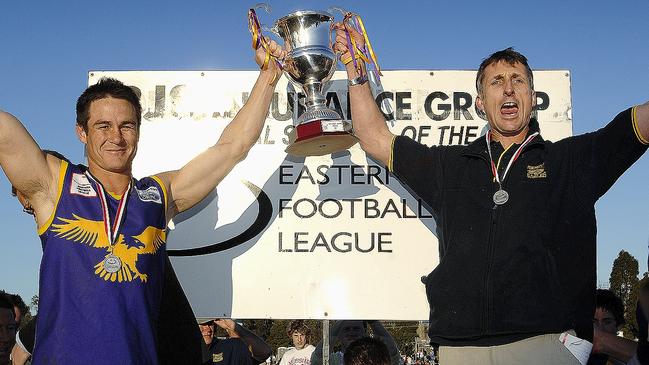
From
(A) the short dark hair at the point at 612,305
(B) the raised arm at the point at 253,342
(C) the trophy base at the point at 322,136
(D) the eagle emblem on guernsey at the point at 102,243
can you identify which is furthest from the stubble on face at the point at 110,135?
(A) the short dark hair at the point at 612,305

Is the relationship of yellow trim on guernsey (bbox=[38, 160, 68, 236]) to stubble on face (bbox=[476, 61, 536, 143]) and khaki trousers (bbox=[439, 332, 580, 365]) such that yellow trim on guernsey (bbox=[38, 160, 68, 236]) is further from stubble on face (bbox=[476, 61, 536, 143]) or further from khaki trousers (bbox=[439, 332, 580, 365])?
stubble on face (bbox=[476, 61, 536, 143])

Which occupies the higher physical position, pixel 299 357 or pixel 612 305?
pixel 612 305

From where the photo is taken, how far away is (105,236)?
11.8 feet

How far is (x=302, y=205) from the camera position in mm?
5414

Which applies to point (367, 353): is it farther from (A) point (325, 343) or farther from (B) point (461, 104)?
(B) point (461, 104)

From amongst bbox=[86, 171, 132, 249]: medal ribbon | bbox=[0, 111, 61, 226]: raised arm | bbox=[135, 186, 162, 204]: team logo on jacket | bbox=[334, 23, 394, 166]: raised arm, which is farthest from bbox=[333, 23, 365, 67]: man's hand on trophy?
bbox=[0, 111, 61, 226]: raised arm

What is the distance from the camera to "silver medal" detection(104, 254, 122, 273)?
353 centimetres

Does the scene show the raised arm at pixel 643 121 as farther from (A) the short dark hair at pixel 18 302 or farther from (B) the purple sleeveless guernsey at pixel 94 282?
(A) the short dark hair at pixel 18 302

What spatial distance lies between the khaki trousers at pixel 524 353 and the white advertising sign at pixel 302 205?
167 centimetres

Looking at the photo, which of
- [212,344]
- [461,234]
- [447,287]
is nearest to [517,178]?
[461,234]

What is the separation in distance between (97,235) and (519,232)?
7.39ft

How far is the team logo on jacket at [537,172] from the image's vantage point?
11.9ft

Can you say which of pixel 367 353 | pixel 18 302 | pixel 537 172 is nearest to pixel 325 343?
pixel 367 353

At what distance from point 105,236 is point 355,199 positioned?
7.60ft
